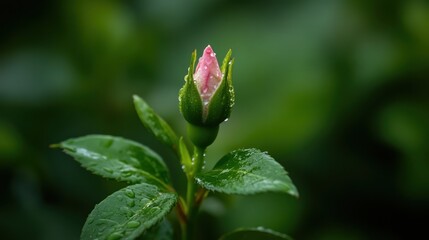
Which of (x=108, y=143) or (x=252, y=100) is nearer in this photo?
(x=108, y=143)

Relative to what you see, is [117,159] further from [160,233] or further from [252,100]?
[252,100]

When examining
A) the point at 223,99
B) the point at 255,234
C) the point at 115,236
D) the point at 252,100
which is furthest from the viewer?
the point at 252,100

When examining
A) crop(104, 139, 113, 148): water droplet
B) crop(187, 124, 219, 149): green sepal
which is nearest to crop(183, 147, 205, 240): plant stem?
crop(187, 124, 219, 149): green sepal

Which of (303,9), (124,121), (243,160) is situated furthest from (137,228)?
(303,9)

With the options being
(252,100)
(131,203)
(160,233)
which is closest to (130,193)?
(131,203)

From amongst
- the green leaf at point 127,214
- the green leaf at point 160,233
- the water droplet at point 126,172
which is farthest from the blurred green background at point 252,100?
the green leaf at point 127,214

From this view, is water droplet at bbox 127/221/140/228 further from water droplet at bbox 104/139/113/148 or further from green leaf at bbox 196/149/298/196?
water droplet at bbox 104/139/113/148

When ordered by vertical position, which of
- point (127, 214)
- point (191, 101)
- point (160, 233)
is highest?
point (191, 101)
